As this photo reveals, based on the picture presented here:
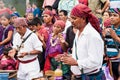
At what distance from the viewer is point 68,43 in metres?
8.12

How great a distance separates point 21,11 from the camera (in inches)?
706

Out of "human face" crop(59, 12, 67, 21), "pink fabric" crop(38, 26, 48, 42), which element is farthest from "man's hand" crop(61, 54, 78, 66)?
"human face" crop(59, 12, 67, 21)

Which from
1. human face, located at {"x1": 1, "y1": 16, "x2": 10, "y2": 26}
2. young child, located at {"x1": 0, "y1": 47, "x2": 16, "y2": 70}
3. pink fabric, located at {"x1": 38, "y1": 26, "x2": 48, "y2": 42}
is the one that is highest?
human face, located at {"x1": 1, "y1": 16, "x2": 10, "y2": 26}

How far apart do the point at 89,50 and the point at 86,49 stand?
8 centimetres

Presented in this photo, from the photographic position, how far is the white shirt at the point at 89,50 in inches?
209

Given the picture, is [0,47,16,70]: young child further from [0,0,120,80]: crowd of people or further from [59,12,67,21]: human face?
[59,12,67,21]: human face

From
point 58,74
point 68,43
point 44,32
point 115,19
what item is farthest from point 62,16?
point 115,19

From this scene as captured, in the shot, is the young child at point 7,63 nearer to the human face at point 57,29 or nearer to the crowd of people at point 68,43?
the crowd of people at point 68,43

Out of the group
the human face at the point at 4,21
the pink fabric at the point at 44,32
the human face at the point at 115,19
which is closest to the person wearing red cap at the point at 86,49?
the human face at the point at 115,19

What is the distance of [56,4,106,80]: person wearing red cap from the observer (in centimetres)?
532

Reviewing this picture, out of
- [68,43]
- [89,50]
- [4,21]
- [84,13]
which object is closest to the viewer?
[89,50]

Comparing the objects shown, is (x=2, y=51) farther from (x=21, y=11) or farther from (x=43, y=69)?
(x=21, y=11)

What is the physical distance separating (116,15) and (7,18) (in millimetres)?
3423

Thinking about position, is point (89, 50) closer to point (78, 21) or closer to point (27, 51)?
point (78, 21)
